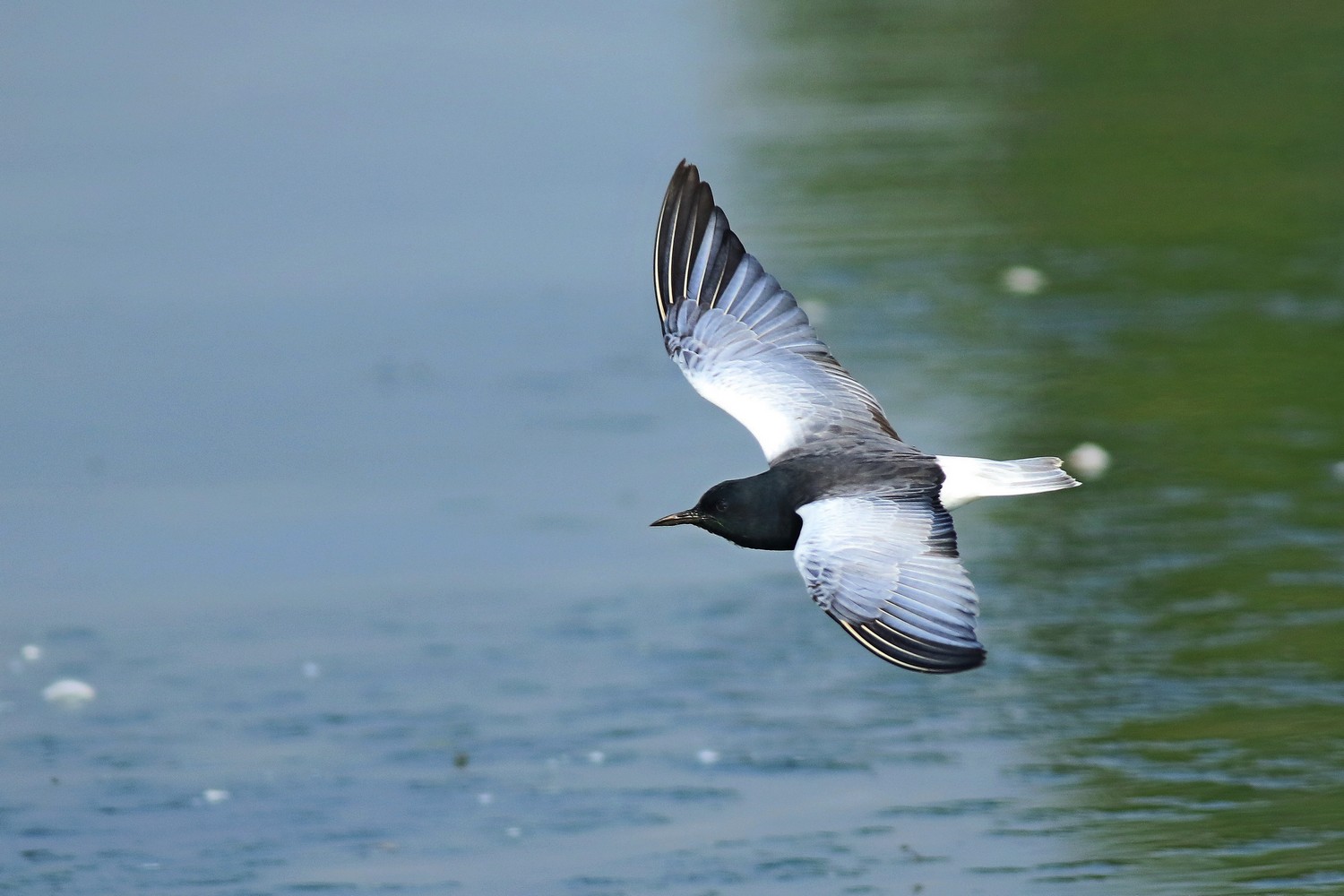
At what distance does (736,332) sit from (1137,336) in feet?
13.9

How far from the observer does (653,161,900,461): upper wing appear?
5.72 m

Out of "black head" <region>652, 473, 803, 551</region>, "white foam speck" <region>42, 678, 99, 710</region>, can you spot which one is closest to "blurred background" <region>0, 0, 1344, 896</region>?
"white foam speck" <region>42, 678, 99, 710</region>

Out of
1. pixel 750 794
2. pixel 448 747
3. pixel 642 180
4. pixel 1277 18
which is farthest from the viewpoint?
pixel 1277 18

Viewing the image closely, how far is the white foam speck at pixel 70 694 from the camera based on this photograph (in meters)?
6.92

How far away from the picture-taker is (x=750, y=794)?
A: 6078 mm

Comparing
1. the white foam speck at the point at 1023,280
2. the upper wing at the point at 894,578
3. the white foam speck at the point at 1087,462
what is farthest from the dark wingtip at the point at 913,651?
the white foam speck at the point at 1023,280

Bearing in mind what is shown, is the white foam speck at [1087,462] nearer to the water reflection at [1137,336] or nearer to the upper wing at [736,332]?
the water reflection at [1137,336]

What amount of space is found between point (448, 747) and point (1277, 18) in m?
11.7

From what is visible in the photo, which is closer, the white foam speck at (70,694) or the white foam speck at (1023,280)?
the white foam speck at (70,694)

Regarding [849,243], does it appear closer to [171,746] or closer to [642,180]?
[642,180]

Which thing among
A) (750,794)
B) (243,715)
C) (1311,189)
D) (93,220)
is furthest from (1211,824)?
(93,220)

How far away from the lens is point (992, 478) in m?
5.15

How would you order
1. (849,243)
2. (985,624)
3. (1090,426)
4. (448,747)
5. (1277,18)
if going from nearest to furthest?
(448,747)
(985,624)
(1090,426)
(849,243)
(1277,18)

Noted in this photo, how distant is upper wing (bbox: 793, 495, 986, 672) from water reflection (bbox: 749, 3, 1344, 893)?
3.95 feet
